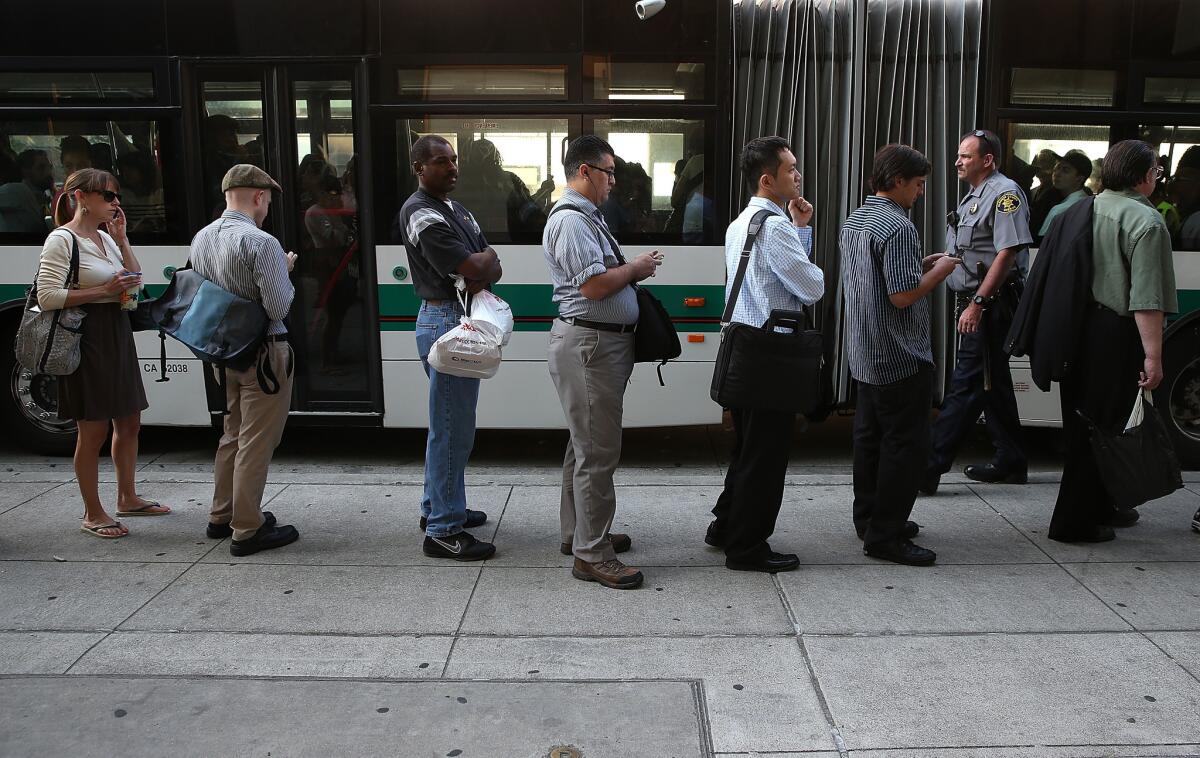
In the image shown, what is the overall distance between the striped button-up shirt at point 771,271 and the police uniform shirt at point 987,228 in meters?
1.68

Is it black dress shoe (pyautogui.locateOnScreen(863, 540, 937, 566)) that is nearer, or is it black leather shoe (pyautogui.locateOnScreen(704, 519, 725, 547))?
black dress shoe (pyautogui.locateOnScreen(863, 540, 937, 566))

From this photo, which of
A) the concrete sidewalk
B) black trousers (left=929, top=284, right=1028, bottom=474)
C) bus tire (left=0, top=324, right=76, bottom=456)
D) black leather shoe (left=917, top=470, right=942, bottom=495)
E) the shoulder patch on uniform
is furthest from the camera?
bus tire (left=0, top=324, right=76, bottom=456)

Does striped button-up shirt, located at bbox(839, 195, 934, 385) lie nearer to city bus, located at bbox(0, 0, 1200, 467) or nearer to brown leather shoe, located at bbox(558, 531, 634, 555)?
brown leather shoe, located at bbox(558, 531, 634, 555)

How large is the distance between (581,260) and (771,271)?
80 cm

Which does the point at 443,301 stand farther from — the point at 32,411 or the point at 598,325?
the point at 32,411

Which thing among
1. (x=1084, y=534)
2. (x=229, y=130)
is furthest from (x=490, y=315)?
(x=1084, y=534)

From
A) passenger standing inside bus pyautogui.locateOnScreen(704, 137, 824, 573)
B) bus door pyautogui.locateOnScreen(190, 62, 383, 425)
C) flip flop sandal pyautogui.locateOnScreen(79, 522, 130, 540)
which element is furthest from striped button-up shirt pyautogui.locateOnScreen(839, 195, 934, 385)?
flip flop sandal pyautogui.locateOnScreen(79, 522, 130, 540)

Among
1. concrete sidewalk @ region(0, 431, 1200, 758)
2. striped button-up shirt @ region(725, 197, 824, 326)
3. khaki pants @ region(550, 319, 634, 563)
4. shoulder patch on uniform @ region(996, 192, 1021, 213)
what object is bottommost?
concrete sidewalk @ region(0, 431, 1200, 758)

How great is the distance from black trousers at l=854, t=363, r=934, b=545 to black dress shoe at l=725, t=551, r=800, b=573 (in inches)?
16.5

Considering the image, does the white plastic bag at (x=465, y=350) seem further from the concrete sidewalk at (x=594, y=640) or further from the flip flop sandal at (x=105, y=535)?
the flip flop sandal at (x=105, y=535)

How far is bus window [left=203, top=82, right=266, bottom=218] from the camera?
6.40 m

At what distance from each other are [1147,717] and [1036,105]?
4.05 meters

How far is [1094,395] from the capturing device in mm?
4875

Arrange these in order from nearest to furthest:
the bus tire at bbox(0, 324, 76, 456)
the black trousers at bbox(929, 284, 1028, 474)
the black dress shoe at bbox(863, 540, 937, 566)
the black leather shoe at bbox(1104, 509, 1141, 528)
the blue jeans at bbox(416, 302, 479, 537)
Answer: the blue jeans at bbox(416, 302, 479, 537) → the black dress shoe at bbox(863, 540, 937, 566) → the black leather shoe at bbox(1104, 509, 1141, 528) → the black trousers at bbox(929, 284, 1028, 474) → the bus tire at bbox(0, 324, 76, 456)
